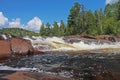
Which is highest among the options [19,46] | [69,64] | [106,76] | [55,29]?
[55,29]

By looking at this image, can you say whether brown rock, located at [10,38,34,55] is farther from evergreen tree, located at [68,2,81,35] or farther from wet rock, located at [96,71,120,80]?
evergreen tree, located at [68,2,81,35]

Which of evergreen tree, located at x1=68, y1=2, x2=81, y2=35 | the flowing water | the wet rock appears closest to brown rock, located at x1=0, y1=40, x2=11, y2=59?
the flowing water

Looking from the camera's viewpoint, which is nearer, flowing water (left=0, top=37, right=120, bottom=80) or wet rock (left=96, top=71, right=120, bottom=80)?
wet rock (left=96, top=71, right=120, bottom=80)

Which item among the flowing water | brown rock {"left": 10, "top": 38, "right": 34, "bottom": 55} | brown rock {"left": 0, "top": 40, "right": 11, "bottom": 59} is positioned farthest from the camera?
brown rock {"left": 10, "top": 38, "right": 34, "bottom": 55}

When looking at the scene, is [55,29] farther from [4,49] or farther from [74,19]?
[4,49]

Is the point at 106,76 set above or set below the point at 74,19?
below

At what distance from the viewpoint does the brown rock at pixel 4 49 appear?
79.9 ft

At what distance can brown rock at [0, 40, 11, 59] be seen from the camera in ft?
79.9

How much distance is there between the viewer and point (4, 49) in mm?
25031

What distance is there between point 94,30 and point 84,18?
20841 millimetres

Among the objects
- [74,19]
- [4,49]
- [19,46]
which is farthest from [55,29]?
[4,49]

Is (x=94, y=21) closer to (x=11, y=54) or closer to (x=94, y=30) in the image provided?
(x=94, y=30)

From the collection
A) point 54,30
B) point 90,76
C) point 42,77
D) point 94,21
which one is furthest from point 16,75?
point 54,30

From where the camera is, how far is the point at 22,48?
2703cm
